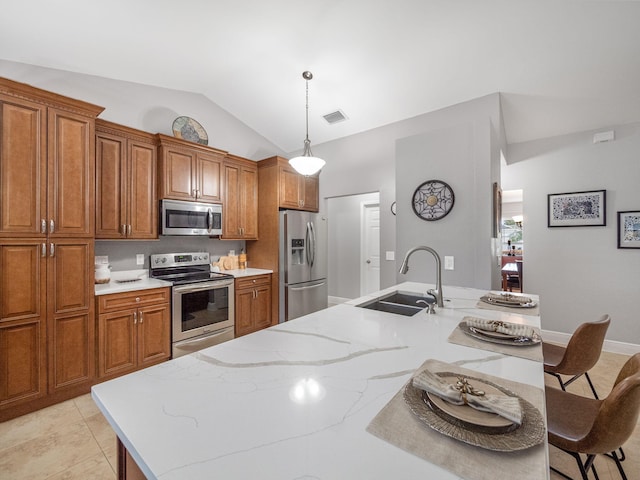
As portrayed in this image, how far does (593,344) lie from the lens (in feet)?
5.27

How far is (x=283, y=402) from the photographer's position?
0.76m

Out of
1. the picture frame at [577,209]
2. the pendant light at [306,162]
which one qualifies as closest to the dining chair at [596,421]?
the pendant light at [306,162]

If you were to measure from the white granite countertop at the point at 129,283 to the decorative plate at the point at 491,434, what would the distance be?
267cm

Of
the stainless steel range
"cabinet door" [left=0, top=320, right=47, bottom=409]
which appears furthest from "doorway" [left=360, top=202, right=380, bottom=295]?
"cabinet door" [left=0, top=320, right=47, bottom=409]

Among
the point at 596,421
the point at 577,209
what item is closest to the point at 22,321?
the point at 596,421

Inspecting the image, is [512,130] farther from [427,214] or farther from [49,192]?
[49,192]

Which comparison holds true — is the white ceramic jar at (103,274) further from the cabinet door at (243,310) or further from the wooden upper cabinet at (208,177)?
the cabinet door at (243,310)

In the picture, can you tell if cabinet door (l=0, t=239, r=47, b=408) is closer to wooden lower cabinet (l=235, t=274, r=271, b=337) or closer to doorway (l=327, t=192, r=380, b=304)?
wooden lower cabinet (l=235, t=274, r=271, b=337)

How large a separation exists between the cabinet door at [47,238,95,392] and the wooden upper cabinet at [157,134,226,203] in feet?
3.40

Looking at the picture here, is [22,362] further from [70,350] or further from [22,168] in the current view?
[22,168]

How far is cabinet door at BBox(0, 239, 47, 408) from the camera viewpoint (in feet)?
6.57

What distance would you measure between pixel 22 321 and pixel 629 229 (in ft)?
18.9

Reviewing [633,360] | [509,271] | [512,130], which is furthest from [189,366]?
[509,271]

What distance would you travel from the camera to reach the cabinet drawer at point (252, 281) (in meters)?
3.53
